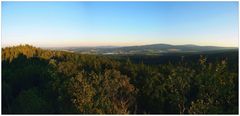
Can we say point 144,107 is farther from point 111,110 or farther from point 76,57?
point 76,57

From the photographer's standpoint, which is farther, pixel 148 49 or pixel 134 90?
pixel 134 90

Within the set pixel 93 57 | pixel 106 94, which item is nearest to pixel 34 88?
pixel 93 57

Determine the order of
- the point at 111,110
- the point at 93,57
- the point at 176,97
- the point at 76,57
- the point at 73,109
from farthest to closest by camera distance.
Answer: the point at 76,57 → the point at 93,57 → the point at 176,97 → the point at 73,109 → the point at 111,110

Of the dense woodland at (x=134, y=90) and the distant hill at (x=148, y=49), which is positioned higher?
the distant hill at (x=148, y=49)

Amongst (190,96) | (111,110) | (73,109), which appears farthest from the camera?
(190,96)

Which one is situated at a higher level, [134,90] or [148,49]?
[148,49]

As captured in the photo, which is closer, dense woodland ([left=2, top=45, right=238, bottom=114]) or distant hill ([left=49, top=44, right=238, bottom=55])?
dense woodland ([left=2, top=45, right=238, bottom=114])

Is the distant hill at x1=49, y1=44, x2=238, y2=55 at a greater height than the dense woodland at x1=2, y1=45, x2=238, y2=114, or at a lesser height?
greater

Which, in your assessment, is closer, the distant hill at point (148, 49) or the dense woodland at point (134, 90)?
the dense woodland at point (134, 90)
